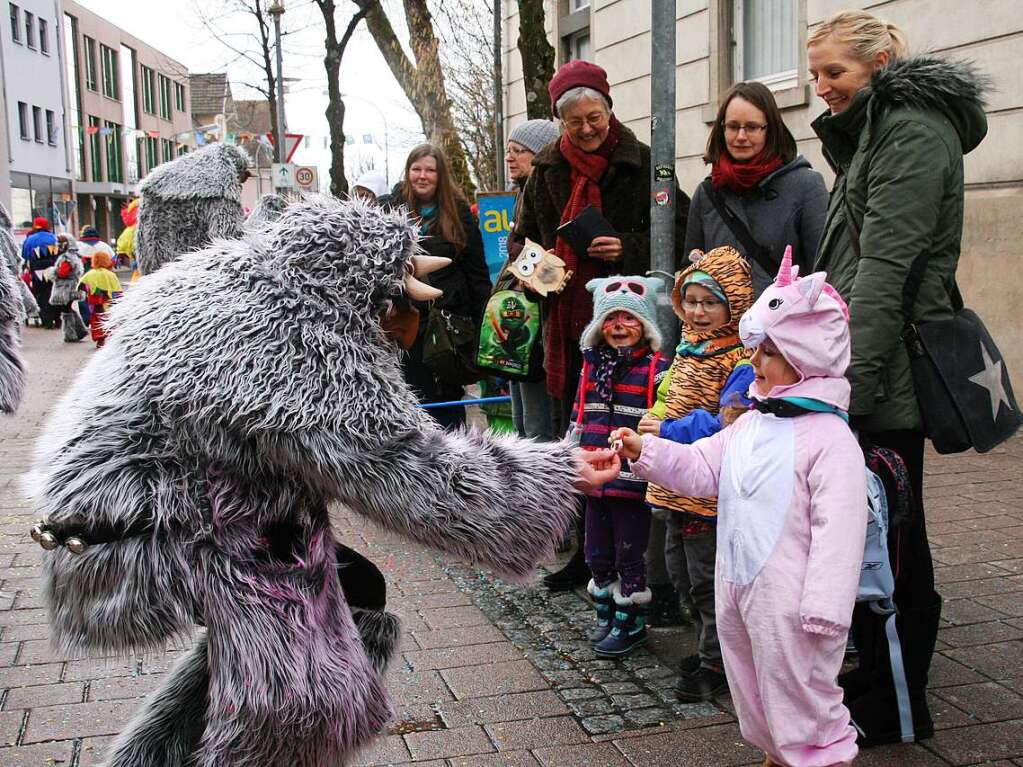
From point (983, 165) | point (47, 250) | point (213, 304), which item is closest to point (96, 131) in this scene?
point (47, 250)

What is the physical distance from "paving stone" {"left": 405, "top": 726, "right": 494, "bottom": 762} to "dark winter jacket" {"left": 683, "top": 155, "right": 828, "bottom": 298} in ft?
6.52

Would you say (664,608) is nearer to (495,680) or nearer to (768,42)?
(495,680)

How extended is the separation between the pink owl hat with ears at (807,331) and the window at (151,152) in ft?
226

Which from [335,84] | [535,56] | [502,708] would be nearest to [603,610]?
[502,708]

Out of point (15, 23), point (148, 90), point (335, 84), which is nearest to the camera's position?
point (335, 84)

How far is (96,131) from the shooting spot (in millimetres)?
57312

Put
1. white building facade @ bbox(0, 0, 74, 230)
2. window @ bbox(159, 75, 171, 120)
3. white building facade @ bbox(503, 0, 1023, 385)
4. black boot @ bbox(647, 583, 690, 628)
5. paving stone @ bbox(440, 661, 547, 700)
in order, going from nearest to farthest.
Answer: paving stone @ bbox(440, 661, 547, 700) → black boot @ bbox(647, 583, 690, 628) → white building facade @ bbox(503, 0, 1023, 385) → white building facade @ bbox(0, 0, 74, 230) → window @ bbox(159, 75, 171, 120)

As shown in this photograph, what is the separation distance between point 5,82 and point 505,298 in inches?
1778


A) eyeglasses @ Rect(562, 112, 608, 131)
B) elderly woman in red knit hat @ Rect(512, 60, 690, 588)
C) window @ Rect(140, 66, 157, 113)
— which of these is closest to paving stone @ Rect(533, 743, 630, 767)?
elderly woman in red knit hat @ Rect(512, 60, 690, 588)

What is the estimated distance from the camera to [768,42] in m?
11.4

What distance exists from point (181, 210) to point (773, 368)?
197 inches

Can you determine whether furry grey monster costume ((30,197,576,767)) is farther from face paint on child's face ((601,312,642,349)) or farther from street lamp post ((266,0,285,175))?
street lamp post ((266,0,285,175))

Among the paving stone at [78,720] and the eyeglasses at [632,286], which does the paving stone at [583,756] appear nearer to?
the paving stone at [78,720]

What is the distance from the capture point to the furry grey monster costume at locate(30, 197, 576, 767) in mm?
2451
